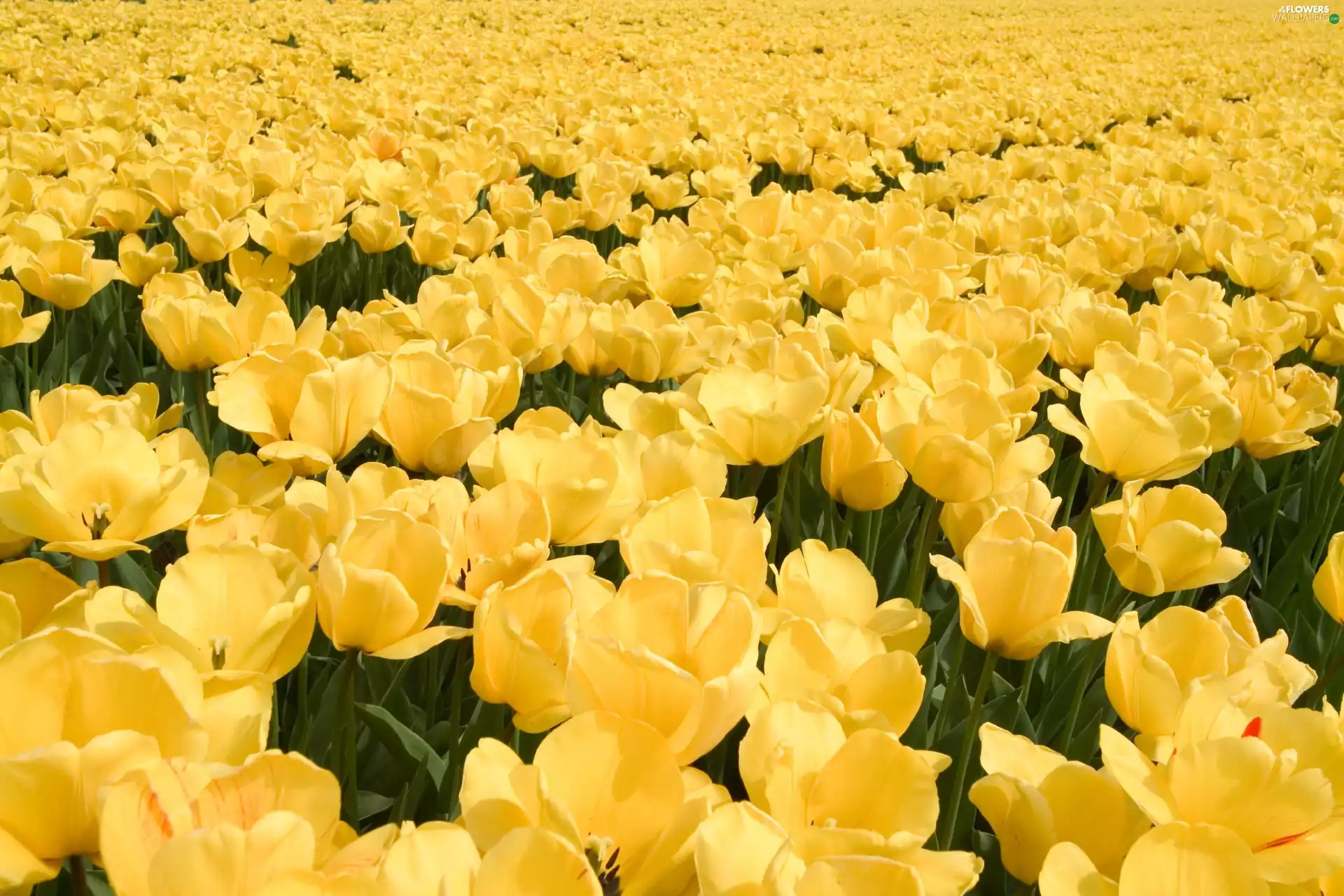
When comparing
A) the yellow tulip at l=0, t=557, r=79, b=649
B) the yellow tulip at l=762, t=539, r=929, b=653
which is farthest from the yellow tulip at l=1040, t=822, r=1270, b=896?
the yellow tulip at l=0, t=557, r=79, b=649

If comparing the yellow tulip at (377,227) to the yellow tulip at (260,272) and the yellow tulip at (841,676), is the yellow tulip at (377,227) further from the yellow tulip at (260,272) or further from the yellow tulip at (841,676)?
the yellow tulip at (841,676)

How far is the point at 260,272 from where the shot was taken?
8.59ft

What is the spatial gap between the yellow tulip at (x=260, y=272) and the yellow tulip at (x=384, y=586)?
1.72 metres

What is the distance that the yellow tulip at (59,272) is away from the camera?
7.32 ft

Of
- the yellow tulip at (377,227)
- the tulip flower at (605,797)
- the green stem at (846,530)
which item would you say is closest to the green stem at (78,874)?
the tulip flower at (605,797)

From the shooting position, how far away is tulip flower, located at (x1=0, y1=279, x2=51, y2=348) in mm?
1989

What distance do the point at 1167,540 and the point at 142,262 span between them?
223 cm

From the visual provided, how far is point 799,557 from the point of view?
1.24 meters

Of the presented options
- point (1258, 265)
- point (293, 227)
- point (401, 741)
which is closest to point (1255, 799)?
point (401, 741)

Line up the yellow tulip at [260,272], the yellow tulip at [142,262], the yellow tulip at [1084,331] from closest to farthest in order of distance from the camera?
the yellow tulip at [1084,331] < the yellow tulip at [142,262] < the yellow tulip at [260,272]

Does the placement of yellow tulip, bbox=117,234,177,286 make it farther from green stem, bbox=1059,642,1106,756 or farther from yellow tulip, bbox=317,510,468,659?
green stem, bbox=1059,642,1106,756

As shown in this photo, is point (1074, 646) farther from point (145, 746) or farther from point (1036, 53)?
point (1036, 53)

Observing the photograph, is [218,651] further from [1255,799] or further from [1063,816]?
[1255,799]

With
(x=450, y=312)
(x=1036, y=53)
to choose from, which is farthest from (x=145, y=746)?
(x=1036, y=53)
